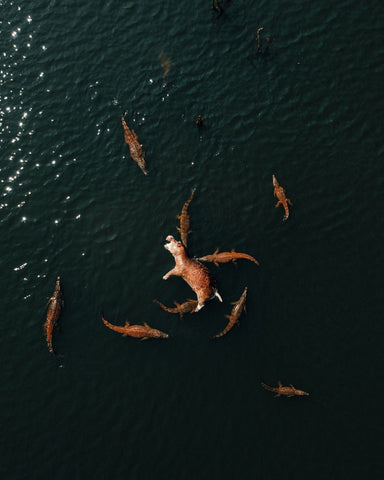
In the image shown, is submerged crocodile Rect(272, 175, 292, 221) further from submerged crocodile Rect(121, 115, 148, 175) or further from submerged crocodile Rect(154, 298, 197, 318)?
submerged crocodile Rect(121, 115, 148, 175)

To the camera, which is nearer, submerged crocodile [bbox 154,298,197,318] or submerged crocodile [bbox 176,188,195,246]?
submerged crocodile [bbox 154,298,197,318]

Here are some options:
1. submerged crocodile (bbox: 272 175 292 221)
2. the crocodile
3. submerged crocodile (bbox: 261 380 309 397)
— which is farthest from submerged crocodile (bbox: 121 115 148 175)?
submerged crocodile (bbox: 261 380 309 397)

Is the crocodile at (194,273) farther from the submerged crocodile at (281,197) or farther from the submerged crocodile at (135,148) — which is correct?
the submerged crocodile at (281,197)

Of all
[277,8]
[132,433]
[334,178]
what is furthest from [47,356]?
[277,8]

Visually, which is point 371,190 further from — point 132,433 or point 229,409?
point 132,433

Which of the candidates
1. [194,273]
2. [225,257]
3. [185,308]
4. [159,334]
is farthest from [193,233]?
[159,334]

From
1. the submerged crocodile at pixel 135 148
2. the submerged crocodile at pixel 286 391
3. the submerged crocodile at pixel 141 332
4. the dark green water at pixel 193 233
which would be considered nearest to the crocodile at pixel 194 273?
the dark green water at pixel 193 233
